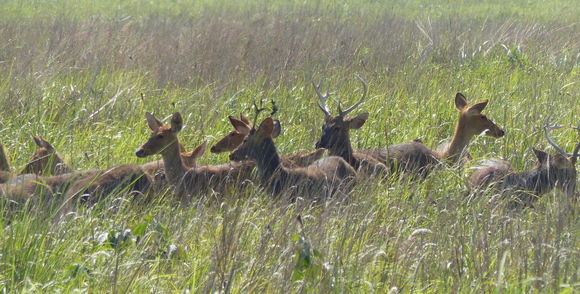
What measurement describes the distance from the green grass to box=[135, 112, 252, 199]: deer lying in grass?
10.5 inches

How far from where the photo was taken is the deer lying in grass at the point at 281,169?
662cm

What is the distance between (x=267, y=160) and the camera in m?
7.05

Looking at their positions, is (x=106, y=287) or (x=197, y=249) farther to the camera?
(x=197, y=249)

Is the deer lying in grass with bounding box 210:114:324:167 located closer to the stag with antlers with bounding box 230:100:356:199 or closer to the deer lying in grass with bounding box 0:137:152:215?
the stag with antlers with bounding box 230:100:356:199

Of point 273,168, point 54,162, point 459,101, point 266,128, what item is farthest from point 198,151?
point 459,101

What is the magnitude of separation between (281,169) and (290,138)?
148 cm

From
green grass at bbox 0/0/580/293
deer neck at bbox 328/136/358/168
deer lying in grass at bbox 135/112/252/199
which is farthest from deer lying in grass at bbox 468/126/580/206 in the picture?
deer lying in grass at bbox 135/112/252/199

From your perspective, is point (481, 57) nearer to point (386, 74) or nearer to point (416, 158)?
point (386, 74)

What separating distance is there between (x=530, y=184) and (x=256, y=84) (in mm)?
3897

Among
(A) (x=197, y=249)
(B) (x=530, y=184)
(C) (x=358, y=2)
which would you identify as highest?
(A) (x=197, y=249)

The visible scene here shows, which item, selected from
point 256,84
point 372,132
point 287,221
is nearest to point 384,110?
point 372,132

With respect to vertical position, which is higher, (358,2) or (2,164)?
(2,164)

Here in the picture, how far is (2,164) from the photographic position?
7066mm

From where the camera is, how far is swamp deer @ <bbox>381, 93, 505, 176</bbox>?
741cm
